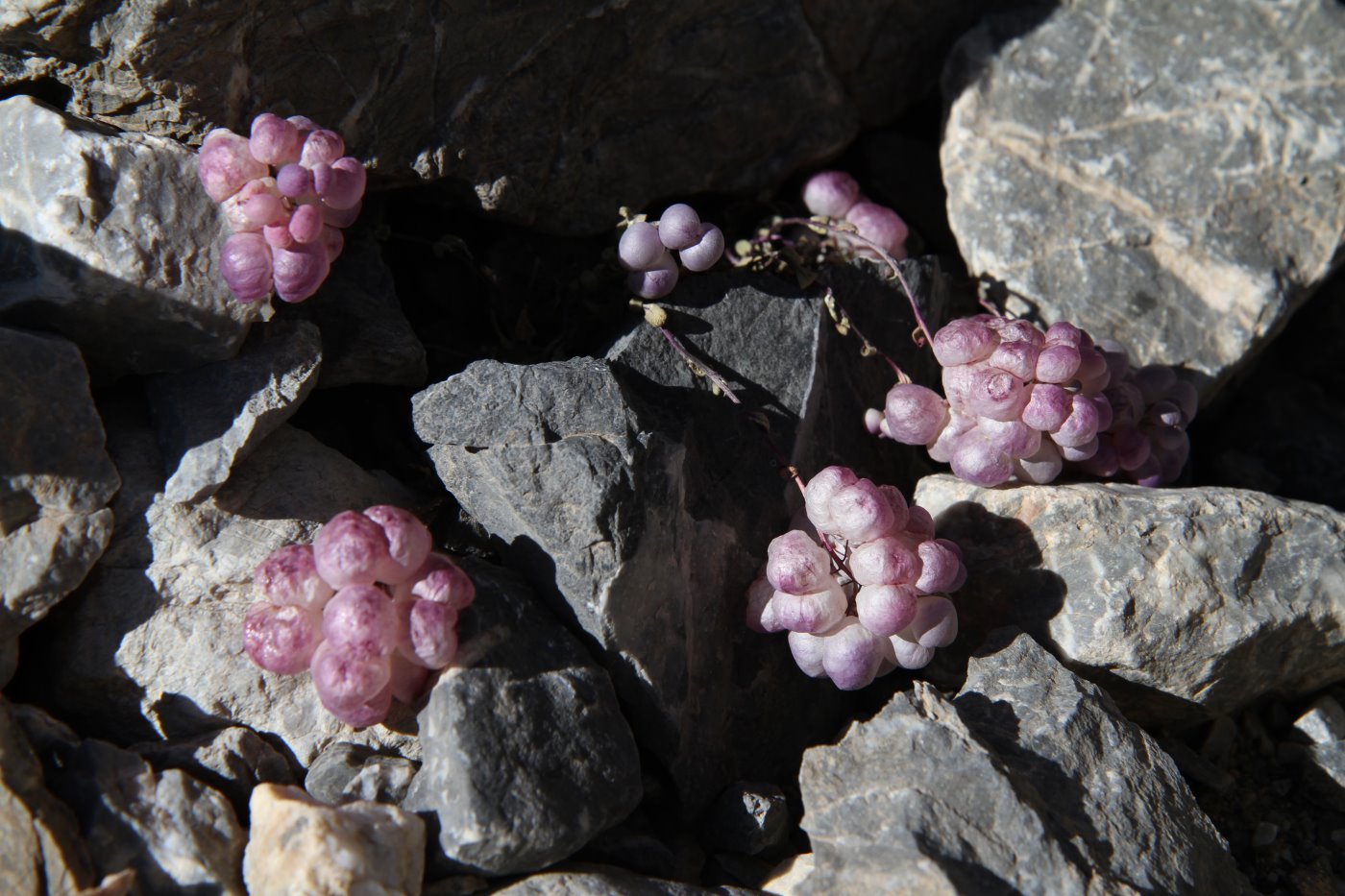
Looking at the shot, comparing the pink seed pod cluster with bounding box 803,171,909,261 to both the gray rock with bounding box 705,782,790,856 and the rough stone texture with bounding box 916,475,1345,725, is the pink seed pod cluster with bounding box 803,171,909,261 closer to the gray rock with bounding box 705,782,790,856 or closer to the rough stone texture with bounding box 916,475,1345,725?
the rough stone texture with bounding box 916,475,1345,725

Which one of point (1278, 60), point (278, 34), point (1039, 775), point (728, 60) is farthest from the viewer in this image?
point (1278, 60)

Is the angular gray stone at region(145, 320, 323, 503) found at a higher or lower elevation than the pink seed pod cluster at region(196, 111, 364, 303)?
lower

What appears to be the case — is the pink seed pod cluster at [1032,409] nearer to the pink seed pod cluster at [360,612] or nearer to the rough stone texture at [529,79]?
the rough stone texture at [529,79]

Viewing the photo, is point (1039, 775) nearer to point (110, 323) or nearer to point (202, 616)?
point (202, 616)

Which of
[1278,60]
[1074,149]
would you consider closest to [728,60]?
[1074,149]

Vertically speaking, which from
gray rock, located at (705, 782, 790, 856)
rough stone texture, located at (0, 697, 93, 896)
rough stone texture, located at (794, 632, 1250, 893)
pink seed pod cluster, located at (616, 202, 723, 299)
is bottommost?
gray rock, located at (705, 782, 790, 856)

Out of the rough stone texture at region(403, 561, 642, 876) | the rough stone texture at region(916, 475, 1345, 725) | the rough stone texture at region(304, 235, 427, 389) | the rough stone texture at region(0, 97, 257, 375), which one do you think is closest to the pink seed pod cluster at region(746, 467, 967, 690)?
the rough stone texture at region(916, 475, 1345, 725)

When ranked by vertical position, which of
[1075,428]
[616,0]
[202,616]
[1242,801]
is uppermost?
[616,0]
